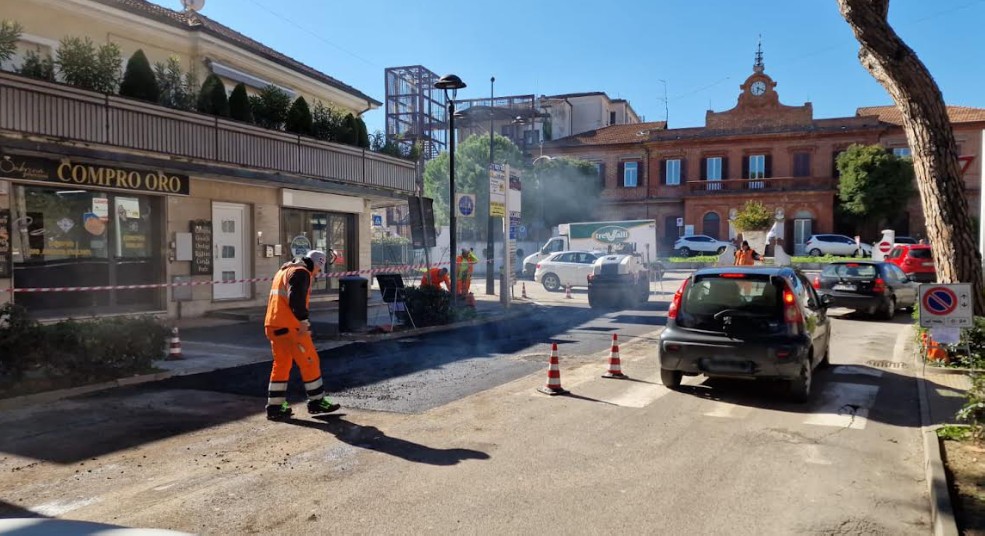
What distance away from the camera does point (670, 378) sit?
8219 mm

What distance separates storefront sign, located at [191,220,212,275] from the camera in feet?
50.3

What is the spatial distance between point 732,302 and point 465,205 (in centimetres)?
1242

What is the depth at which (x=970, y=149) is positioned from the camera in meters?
43.2

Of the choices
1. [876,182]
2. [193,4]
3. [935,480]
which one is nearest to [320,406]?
[935,480]

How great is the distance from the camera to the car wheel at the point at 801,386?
7375mm

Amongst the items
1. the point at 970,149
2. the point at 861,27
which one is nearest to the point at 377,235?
the point at 970,149

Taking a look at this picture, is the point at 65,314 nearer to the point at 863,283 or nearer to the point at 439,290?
the point at 439,290

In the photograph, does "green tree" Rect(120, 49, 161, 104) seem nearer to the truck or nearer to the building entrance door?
the building entrance door

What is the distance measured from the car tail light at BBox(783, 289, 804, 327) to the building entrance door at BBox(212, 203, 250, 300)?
12.7m

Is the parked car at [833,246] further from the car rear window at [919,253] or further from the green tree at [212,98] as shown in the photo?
the green tree at [212,98]

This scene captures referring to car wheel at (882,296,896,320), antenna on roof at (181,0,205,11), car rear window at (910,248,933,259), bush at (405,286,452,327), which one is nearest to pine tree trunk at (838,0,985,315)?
car wheel at (882,296,896,320)

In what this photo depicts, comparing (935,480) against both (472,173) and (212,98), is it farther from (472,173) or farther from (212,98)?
(472,173)

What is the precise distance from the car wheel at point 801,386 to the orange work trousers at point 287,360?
4.97 meters

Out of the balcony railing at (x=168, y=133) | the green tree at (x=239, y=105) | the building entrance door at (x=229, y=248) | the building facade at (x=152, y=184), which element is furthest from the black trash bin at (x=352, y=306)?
the green tree at (x=239, y=105)
